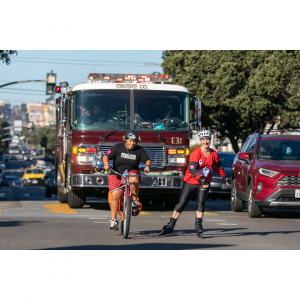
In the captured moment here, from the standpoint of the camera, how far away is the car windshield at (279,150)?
1454cm

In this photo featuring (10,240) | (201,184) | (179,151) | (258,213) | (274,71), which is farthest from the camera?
(274,71)

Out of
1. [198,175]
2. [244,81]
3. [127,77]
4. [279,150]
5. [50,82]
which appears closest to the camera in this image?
[198,175]

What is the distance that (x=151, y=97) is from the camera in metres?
15.3

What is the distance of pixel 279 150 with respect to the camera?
48.2ft

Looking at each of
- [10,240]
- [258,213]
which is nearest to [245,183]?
[258,213]

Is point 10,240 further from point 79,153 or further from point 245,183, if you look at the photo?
point 245,183

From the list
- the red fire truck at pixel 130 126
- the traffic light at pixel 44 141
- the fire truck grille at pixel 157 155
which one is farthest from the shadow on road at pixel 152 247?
the traffic light at pixel 44 141

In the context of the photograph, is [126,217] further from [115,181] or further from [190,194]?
[190,194]

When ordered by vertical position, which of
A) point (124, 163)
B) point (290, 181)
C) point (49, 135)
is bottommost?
point (49, 135)

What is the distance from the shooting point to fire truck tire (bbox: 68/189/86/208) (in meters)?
16.3

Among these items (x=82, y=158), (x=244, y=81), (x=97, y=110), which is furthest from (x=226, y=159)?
(x=244, y=81)

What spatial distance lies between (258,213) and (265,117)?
2684 cm

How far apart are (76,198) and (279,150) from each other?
18.1 ft

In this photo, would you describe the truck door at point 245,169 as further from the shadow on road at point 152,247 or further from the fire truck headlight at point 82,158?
the shadow on road at point 152,247
